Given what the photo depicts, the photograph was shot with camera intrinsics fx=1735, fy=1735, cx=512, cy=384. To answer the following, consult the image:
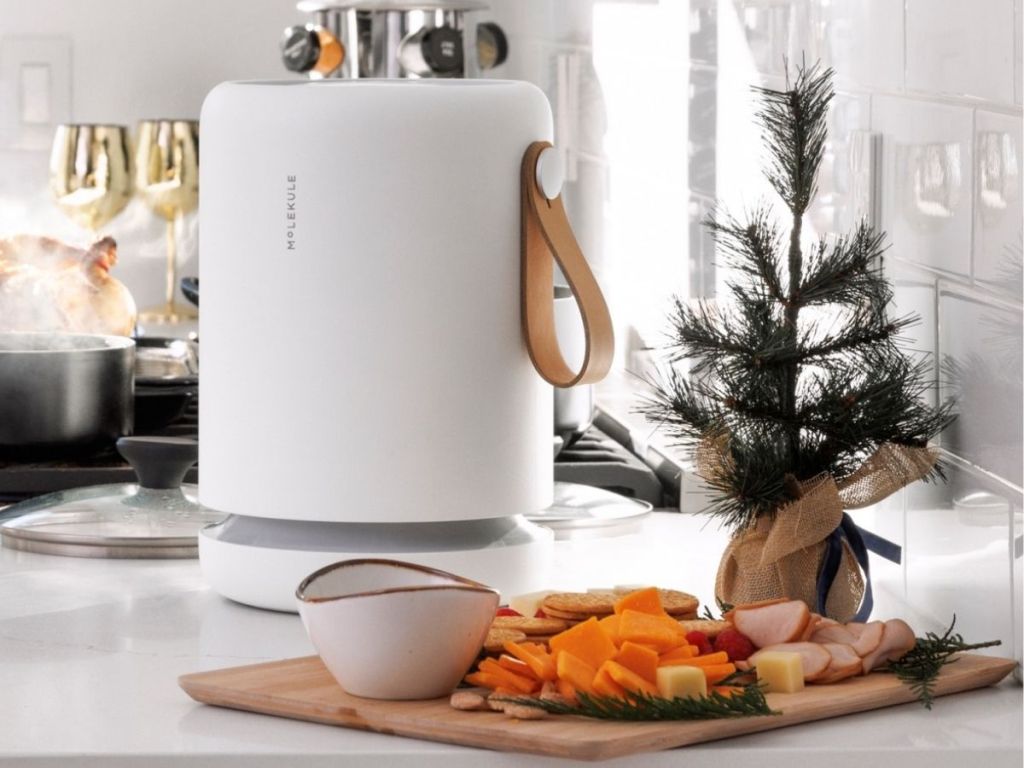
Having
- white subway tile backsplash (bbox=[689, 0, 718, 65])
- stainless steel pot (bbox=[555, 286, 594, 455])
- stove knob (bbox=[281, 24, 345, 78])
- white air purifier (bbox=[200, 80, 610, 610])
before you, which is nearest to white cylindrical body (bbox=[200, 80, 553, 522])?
white air purifier (bbox=[200, 80, 610, 610])

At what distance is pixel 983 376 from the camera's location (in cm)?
73

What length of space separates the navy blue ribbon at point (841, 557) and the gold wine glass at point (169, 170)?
2.16m

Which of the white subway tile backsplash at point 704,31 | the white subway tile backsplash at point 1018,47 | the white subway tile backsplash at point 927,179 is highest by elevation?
the white subway tile backsplash at point 704,31

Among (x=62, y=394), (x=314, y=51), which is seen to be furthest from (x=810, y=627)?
(x=314, y=51)

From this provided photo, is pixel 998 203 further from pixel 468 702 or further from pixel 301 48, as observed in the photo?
pixel 301 48

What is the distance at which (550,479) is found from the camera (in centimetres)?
85

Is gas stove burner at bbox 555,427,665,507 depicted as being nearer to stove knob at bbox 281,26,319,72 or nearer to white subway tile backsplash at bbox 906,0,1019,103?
white subway tile backsplash at bbox 906,0,1019,103

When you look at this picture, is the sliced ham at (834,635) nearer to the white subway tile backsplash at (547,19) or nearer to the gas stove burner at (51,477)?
the gas stove burner at (51,477)

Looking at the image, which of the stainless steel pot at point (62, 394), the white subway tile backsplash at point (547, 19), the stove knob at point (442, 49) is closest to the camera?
the stainless steel pot at point (62, 394)

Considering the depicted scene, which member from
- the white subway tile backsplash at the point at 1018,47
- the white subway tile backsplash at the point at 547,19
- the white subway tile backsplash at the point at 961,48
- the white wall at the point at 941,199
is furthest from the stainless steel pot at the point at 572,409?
the white subway tile backsplash at the point at 547,19

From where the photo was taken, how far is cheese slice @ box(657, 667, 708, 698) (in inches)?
23.8

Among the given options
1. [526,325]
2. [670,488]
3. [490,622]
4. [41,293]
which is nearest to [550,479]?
[526,325]

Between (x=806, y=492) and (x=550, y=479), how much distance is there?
15 centimetres

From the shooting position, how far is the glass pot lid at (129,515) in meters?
0.99
